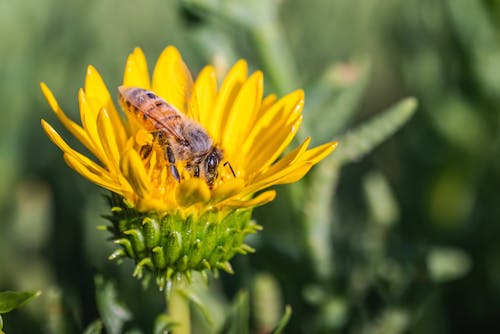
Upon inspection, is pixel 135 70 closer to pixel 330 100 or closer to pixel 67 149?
pixel 67 149

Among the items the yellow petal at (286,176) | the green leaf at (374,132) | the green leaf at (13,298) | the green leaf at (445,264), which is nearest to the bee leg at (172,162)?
the yellow petal at (286,176)

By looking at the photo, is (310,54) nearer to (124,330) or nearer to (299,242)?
(299,242)

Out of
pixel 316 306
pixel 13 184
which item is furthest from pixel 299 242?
pixel 13 184

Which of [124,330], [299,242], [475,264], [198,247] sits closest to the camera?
[198,247]

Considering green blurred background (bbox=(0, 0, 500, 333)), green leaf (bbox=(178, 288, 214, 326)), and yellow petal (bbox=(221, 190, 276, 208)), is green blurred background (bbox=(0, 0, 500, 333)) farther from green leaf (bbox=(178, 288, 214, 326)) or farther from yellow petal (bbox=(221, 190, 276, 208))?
yellow petal (bbox=(221, 190, 276, 208))

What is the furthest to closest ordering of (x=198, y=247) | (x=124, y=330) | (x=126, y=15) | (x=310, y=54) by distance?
1. (x=126, y=15)
2. (x=310, y=54)
3. (x=124, y=330)
4. (x=198, y=247)

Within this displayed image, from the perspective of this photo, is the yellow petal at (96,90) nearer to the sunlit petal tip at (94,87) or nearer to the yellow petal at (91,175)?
the sunlit petal tip at (94,87)

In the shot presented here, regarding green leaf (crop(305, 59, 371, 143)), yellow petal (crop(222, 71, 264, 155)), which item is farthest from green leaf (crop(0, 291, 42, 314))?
green leaf (crop(305, 59, 371, 143))
